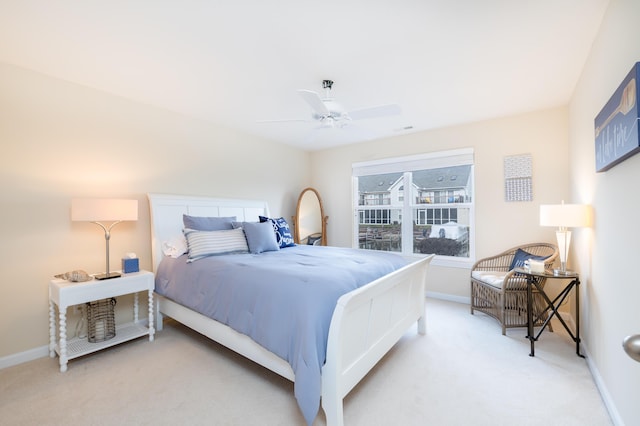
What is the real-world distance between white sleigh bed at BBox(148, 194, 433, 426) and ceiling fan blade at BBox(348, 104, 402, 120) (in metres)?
1.35

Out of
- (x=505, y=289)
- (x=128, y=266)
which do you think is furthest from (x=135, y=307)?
(x=505, y=289)

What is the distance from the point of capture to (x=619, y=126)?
1.53 metres

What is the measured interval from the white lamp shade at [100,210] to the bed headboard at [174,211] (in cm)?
55

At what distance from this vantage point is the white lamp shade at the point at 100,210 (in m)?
2.45

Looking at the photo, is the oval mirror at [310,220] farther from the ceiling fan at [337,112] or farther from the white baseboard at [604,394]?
the white baseboard at [604,394]

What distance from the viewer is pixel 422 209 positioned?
454 centimetres

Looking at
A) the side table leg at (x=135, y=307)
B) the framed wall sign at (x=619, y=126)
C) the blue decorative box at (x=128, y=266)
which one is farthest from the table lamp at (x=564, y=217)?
the side table leg at (x=135, y=307)

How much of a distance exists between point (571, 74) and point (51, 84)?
4792 mm

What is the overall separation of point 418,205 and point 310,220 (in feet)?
6.11

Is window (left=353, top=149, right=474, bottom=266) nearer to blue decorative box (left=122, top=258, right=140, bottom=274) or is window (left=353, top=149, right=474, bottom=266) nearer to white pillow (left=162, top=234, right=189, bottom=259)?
white pillow (left=162, top=234, right=189, bottom=259)

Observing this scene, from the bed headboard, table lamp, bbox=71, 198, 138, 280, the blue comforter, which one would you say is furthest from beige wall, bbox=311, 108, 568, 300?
table lamp, bbox=71, 198, 138, 280

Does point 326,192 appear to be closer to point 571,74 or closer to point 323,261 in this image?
point 323,261

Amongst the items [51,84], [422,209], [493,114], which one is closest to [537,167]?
[493,114]

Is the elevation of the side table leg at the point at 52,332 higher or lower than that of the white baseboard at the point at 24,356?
higher
